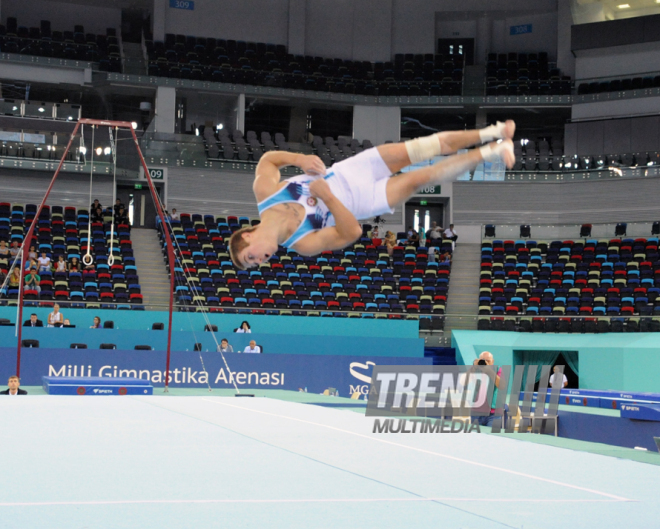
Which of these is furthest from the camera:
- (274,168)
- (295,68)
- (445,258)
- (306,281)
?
(295,68)

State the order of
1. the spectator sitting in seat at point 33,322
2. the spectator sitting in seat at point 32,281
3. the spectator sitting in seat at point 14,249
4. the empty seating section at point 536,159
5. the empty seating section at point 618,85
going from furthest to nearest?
the empty seating section at point 618,85 < the empty seating section at point 536,159 < the spectator sitting in seat at point 14,249 < the spectator sitting in seat at point 32,281 < the spectator sitting in seat at point 33,322

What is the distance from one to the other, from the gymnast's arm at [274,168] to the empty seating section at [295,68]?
25.8 m

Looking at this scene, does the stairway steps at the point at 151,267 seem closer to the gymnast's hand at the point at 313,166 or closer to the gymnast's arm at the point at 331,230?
the gymnast's arm at the point at 331,230

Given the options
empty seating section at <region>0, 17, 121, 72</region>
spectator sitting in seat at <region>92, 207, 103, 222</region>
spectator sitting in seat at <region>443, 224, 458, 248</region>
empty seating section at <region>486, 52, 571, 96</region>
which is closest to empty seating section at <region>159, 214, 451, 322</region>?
spectator sitting in seat at <region>92, 207, 103, 222</region>

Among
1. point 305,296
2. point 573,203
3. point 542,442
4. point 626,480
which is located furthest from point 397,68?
point 626,480

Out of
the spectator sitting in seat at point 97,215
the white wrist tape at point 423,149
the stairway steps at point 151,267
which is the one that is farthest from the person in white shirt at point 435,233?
the white wrist tape at point 423,149

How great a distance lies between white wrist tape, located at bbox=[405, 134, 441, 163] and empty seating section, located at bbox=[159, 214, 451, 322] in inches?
534

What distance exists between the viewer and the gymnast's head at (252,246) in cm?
547

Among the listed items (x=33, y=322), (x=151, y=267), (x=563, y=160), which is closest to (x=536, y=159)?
(x=563, y=160)

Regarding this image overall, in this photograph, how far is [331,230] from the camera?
18.2ft

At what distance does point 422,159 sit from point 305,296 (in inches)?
610

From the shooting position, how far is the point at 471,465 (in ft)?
19.2

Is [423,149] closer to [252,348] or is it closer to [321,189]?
[321,189]

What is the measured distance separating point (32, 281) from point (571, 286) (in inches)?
603
